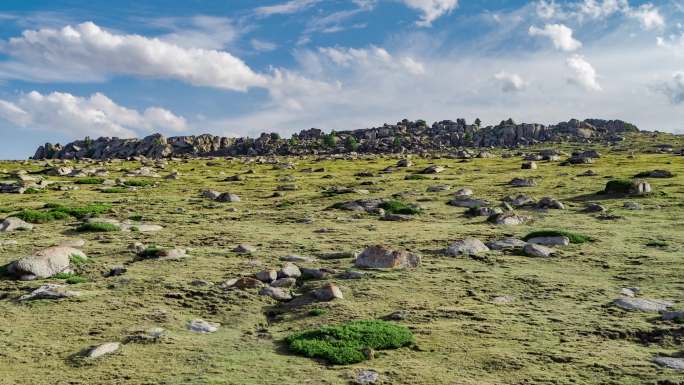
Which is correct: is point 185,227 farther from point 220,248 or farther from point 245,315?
point 245,315

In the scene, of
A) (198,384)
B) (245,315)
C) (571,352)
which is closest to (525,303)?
(571,352)

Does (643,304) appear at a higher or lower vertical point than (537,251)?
lower

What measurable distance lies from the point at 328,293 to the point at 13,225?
1855cm

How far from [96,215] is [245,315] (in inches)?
780

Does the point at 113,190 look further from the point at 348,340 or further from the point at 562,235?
the point at 348,340

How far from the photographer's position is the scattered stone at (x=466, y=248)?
20.0m

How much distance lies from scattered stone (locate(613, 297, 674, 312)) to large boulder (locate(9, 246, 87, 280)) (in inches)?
660

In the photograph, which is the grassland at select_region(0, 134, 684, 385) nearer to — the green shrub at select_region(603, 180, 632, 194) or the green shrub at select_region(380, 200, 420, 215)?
the green shrub at select_region(380, 200, 420, 215)

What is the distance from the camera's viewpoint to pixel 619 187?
36.0 metres

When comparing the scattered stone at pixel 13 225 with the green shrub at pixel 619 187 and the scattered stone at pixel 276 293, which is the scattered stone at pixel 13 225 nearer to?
the scattered stone at pixel 276 293

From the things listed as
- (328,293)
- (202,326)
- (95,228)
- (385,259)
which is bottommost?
(202,326)

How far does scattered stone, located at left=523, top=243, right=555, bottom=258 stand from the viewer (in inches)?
773

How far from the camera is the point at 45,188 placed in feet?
154

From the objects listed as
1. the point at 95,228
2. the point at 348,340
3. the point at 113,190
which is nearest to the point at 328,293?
the point at 348,340
